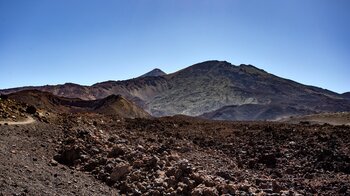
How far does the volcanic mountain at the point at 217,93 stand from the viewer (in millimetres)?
112062

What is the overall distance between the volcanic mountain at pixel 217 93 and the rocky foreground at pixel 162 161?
8671cm

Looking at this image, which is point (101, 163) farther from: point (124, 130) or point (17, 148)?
point (124, 130)

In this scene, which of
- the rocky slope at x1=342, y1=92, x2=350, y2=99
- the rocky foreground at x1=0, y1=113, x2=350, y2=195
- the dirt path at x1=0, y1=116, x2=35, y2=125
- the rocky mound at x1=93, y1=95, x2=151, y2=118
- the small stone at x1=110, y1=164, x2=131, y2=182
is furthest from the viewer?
the rocky slope at x1=342, y1=92, x2=350, y2=99

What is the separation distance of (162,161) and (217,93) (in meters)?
130

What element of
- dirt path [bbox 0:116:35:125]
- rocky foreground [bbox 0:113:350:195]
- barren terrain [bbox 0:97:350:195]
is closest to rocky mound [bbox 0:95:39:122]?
dirt path [bbox 0:116:35:125]

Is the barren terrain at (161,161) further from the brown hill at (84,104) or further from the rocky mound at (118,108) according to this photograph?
the rocky mound at (118,108)

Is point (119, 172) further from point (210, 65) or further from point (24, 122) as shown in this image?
point (210, 65)

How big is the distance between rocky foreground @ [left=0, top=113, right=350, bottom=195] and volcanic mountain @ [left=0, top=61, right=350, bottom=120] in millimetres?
86709

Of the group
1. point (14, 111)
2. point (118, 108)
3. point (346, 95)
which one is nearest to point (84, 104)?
point (118, 108)

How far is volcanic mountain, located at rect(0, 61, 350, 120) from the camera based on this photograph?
112062 millimetres

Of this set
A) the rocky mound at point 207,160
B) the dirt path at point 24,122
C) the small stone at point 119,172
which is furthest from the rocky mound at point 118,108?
the small stone at point 119,172

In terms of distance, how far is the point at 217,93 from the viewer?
5551 inches

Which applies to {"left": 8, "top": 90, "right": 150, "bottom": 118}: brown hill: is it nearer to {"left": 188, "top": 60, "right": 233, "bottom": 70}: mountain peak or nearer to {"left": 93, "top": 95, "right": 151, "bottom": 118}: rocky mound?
{"left": 93, "top": 95, "right": 151, "bottom": 118}: rocky mound

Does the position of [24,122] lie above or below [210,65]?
below
